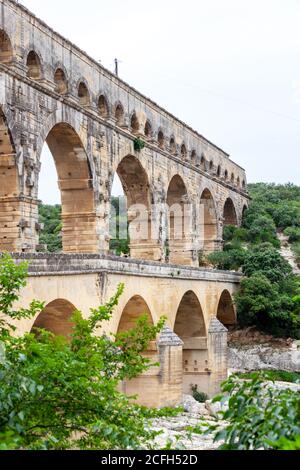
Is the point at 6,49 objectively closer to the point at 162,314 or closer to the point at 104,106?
the point at 104,106

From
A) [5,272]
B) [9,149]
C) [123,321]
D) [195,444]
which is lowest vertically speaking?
[195,444]

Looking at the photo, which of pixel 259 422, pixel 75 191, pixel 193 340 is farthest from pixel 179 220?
pixel 259 422

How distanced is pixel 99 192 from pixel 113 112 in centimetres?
399

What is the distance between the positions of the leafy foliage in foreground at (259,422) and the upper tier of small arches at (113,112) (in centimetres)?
1582

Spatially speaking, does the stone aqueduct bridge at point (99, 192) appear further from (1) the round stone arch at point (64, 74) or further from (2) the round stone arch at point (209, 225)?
(2) the round stone arch at point (209, 225)

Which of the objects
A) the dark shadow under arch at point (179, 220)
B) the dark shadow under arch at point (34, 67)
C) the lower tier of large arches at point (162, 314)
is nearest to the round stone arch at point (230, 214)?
the dark shadow under arch at point (179, 220)

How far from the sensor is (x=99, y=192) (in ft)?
87.2

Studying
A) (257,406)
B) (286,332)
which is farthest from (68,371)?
(286,332)

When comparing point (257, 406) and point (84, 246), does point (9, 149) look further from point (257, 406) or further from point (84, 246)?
point (257, 406)

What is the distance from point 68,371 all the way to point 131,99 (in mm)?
23593

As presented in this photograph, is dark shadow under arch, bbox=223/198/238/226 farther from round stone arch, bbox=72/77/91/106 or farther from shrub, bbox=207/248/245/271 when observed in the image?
round stone arch, bbox=72/77/91/106

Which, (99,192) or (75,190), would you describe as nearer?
(75,190)

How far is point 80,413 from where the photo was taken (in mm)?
8875

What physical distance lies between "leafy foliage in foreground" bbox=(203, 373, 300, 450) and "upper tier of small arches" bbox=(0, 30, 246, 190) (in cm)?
1582
